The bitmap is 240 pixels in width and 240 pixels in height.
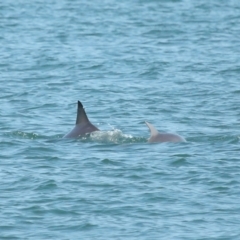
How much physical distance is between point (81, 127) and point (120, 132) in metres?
0.83

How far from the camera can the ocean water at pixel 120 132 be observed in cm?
1436

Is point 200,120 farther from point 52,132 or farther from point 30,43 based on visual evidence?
point 30,43

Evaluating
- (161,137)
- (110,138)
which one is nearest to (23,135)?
(110,138)

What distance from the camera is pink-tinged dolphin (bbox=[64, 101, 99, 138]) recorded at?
63.0 ft

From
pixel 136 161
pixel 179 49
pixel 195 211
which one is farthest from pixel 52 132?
pixel 179 49

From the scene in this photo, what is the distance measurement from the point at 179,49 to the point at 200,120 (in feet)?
42.8

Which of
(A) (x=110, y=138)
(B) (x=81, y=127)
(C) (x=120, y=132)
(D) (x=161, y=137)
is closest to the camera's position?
(D) (x=161, y=137)

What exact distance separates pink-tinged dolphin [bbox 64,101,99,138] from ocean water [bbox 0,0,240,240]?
24cm

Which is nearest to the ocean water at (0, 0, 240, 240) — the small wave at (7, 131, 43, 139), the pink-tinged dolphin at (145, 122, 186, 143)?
the small wave at (7, 131, 43, 139)

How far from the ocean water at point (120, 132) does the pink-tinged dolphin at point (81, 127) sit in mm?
236

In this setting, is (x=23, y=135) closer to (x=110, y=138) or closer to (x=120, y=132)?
(x=110, y=138)

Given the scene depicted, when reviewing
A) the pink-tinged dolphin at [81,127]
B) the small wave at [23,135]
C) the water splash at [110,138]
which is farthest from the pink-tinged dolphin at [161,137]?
the small wave at [23,135]

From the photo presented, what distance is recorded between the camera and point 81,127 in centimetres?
1936

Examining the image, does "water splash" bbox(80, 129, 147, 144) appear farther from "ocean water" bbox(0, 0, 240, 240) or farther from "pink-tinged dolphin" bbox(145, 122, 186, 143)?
"pink-tinged dolphin" bbox(145, 122, 186, 143)
